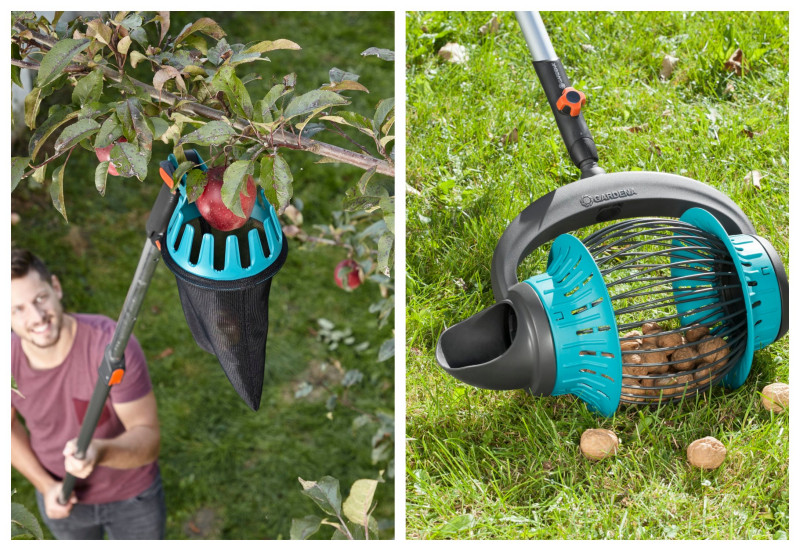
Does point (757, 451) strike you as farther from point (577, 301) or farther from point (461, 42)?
point (461, 42)

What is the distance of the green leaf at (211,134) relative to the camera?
786mm

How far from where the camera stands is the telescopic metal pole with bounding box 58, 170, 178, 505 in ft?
2.89

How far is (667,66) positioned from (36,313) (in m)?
Result: 1.71

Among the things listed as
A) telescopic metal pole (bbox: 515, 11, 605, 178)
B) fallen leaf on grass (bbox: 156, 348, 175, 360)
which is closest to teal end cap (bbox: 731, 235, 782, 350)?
telescopic metal pole (bbox: 515, 11, 605, 178)

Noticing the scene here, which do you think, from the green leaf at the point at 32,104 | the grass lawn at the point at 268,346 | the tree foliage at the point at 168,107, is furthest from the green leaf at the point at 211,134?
the grass lawn at the point at 268,346

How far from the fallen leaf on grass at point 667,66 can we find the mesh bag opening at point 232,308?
139 centimetres

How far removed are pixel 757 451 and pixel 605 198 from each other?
52 cm

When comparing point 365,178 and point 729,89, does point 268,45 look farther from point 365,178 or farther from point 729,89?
point 729,89

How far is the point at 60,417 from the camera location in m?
1.84

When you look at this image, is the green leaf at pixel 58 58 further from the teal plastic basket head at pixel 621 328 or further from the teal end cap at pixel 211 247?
the teal plastic basket head at pixel 621 328

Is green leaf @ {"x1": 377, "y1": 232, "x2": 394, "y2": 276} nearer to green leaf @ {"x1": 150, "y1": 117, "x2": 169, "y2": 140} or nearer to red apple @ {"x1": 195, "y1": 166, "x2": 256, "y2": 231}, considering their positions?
red apple @ {"x1": 195, "y1": 166, "x2": 256, "y2": 231}

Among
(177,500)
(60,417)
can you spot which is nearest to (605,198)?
(60,417)

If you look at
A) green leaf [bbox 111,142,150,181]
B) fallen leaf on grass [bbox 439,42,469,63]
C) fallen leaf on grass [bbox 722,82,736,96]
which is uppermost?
fallen leaf on grass [bbox 439,42,469,63]

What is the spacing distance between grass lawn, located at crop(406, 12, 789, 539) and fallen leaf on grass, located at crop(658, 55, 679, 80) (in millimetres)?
18
